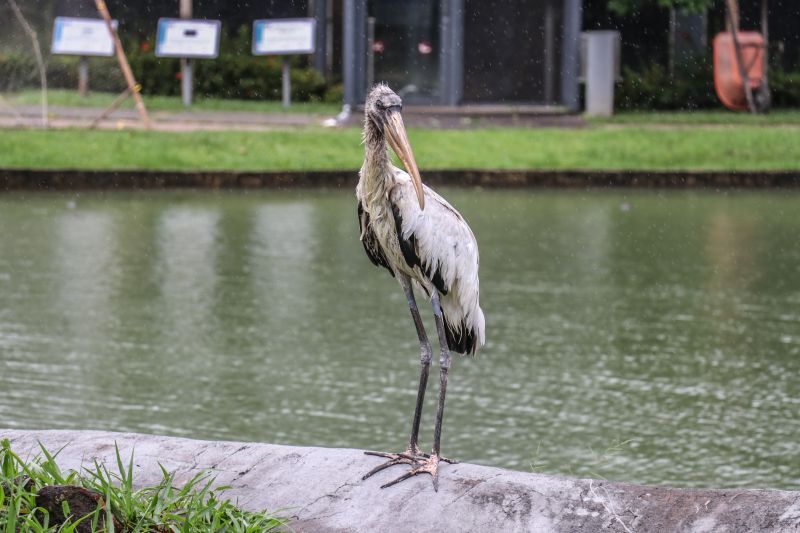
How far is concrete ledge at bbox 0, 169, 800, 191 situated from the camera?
17.7 m

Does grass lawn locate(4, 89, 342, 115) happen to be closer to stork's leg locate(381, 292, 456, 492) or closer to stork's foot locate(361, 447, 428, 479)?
stork's leg locate(381, 292, 456, 492)

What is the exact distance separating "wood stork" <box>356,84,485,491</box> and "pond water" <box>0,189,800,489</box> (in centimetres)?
160

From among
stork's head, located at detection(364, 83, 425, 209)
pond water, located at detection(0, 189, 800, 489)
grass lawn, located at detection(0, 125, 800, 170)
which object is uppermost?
stork's head, located at detection(364, 83, 425, 209)

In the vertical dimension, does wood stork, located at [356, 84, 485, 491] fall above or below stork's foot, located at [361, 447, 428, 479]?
above

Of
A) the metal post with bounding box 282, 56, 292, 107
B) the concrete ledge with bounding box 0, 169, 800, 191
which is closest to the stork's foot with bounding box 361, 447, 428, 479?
the concrete ledge with bounding box 0, 169, 800, 191

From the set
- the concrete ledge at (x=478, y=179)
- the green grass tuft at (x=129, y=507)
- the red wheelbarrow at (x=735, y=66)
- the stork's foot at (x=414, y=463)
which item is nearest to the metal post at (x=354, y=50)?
the concrete ledge at (x=478, y=179)

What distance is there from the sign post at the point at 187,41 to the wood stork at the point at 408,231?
59.4ft

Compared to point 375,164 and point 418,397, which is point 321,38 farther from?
point 375,164

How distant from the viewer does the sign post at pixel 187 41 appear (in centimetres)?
2309

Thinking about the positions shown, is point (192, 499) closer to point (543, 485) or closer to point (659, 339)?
point (543, 485)

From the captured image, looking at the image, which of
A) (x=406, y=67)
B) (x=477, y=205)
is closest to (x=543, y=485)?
(x=477, y=205)

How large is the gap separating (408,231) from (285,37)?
61.7ft

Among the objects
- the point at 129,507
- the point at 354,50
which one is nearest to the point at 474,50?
the point at 354,50

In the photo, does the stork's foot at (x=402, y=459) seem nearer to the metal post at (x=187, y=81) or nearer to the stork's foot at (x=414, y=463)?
→ the stork's foot at (x=414, y=463)
